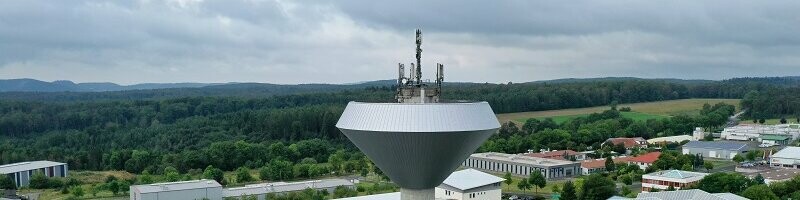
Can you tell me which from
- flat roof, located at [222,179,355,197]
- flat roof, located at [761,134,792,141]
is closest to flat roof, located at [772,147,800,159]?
flat roof, located at [761,134,792,141]

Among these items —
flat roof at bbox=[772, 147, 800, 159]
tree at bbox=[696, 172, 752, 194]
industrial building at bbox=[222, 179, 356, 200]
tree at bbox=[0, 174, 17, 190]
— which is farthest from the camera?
flat roof at bbox=[772, 147, 800, 159]

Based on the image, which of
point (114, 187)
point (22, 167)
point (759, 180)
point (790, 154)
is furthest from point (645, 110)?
point (22, 167)

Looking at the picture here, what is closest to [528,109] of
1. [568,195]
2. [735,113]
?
[735,113]

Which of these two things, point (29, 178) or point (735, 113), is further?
point (735, 113)

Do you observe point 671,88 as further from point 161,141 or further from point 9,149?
point 9,149

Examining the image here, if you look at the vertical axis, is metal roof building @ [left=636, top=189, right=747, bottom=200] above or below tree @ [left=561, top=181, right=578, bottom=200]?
above

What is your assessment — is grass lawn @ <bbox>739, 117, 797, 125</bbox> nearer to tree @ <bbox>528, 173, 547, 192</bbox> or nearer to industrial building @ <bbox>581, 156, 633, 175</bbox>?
industrial building @ <bbox>581, 156, 633, 175</bbox>

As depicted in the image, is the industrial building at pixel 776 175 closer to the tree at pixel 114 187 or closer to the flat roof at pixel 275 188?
the flat roof at pixel 275 188
